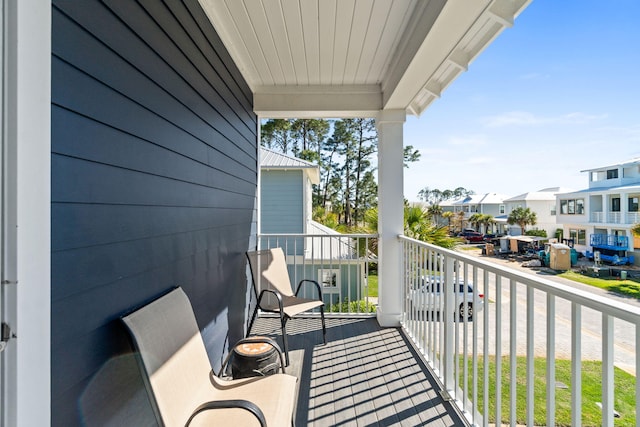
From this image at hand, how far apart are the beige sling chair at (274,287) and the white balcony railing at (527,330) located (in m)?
1.08

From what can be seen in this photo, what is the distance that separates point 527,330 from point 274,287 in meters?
2.50

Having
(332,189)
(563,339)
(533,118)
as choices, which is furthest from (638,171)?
(332,189)

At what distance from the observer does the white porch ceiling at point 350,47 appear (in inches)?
82.0

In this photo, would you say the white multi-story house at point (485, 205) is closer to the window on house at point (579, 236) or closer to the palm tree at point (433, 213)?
the palm tree at point (433, 213)

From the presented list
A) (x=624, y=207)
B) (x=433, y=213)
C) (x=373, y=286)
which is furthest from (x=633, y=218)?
(x=433, y=213)

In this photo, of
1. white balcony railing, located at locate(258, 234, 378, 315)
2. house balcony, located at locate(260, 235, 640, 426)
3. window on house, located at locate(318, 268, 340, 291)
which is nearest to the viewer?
house balcony, located at locate(260, 235, 640, 426)

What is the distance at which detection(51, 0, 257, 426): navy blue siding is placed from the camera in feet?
3.17

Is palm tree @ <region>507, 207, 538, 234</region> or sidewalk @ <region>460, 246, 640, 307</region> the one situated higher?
palm tree @ <region>507, 207, 538, 234</region>

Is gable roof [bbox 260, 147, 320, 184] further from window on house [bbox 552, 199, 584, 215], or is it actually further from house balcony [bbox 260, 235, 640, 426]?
window on house [bbox 552, 199, 584, 215]

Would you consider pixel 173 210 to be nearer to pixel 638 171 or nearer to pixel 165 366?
pixel 165 366

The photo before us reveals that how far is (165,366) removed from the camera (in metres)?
1.37

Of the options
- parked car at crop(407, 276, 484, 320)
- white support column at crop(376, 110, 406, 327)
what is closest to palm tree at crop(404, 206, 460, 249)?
white support column at crop(376, 110, 406, 327)

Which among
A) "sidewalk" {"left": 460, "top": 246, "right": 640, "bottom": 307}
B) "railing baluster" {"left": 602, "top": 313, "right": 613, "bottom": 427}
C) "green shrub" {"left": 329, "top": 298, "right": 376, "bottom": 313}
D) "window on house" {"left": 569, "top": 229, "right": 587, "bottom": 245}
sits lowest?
"green shrub" {"left": 329, "top": 298, "right": 376, "bottom": 313}

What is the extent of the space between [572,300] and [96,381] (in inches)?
66.3
